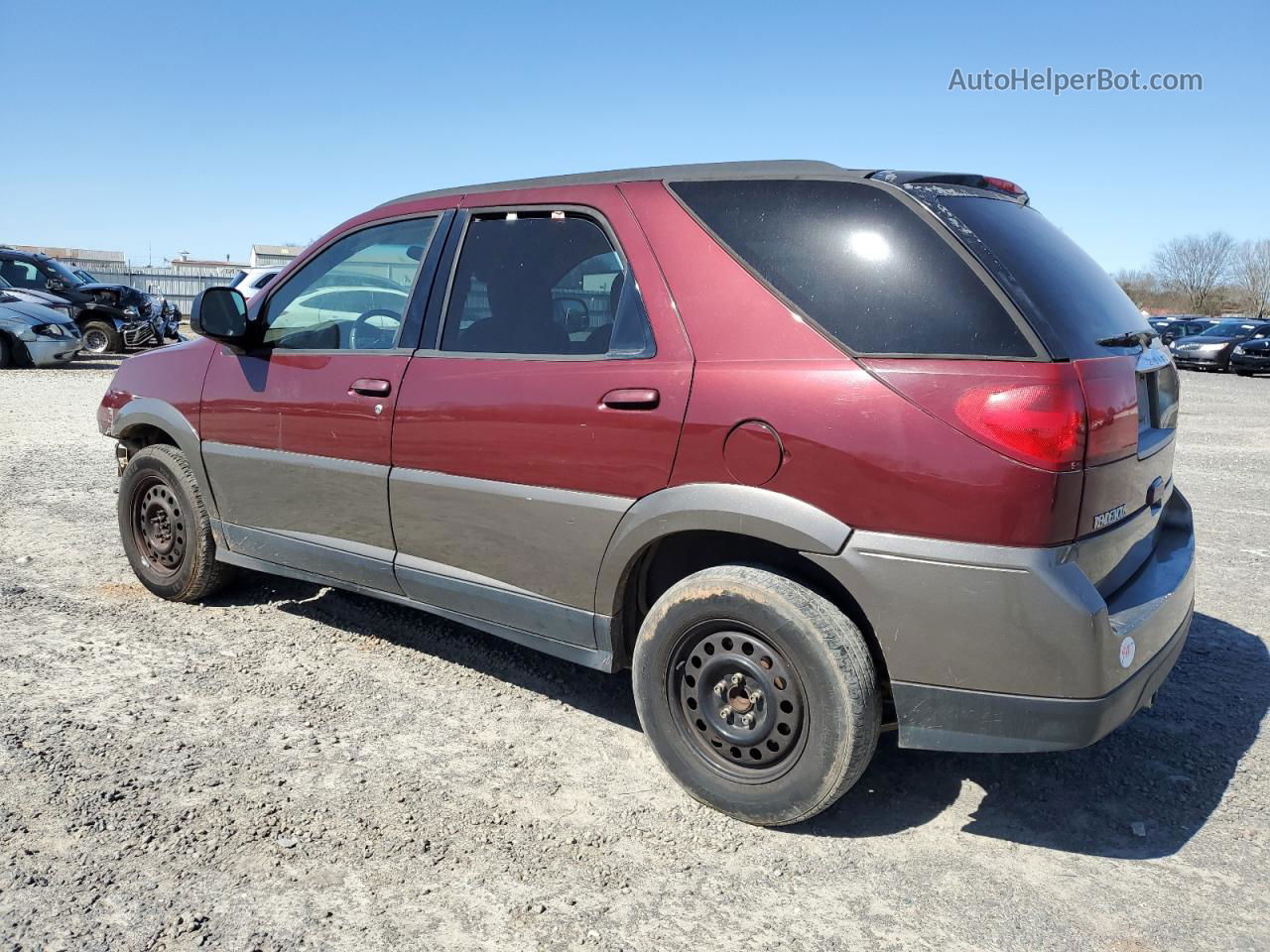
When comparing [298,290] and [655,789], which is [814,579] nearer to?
[655,789]

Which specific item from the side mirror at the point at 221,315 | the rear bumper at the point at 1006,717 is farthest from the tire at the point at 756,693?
the side mirror at the point at 221,315

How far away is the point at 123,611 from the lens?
479 centimetres

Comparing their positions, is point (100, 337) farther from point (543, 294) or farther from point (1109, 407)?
point (1109, 407)

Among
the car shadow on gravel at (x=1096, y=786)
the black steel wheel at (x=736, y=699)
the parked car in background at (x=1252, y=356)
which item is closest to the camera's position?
the black steel wheel at (x=736, y=699)

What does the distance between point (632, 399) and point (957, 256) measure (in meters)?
1.02

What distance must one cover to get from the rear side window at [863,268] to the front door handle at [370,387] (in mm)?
1413

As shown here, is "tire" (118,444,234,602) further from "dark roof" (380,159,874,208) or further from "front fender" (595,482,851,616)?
"front fender" (595,482,851,616)

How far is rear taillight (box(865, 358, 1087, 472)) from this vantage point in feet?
8.22

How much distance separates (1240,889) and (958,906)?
0.78 meters

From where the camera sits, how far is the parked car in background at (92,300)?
19.4 m

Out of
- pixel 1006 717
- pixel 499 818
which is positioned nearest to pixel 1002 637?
pixel 1006 717

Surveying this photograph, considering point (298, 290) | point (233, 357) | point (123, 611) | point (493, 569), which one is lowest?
point (123, 611)

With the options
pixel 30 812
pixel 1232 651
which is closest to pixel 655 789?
pixel 30 812

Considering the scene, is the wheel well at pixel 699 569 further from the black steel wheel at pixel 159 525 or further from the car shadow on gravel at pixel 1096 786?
the black steel wheel at pixel 159 525
